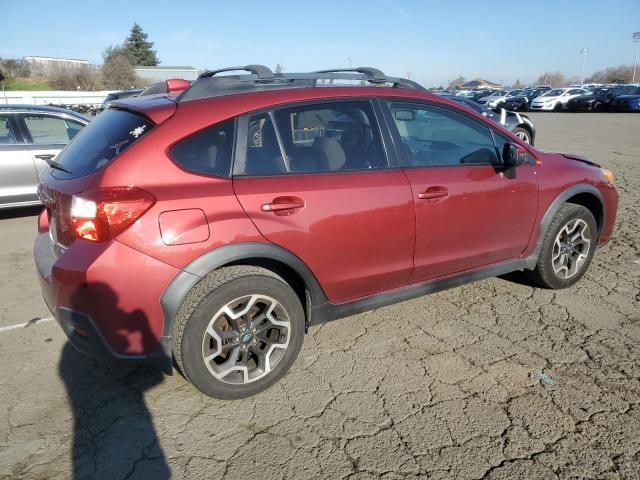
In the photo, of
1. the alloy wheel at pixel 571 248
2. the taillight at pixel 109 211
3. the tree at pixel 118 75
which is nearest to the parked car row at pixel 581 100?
the alloy wheel at pixel 571 248

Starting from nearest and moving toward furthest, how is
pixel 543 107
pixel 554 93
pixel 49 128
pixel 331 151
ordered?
pixel 331 151 → pixel 49 128 → pixel 543 107 → pixel 554 93

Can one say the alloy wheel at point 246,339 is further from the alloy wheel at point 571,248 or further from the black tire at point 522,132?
the black tire at point 522,132

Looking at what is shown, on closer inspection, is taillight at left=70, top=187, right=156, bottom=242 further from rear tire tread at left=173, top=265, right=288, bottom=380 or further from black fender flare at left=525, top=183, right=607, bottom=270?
black fender flare at left=525, top=183, right=607, bottom=270

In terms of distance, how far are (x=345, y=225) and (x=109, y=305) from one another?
4.37ft

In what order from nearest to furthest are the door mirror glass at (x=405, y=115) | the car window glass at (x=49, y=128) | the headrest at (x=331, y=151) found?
the headrest at (x=331, y=151) < the door mirror glass at (x=405, y=115) < the car window glass at (x=49, y=128)

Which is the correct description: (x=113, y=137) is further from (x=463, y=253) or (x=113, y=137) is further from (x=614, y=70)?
(x=614, y=70)

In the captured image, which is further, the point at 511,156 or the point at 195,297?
the point at 511,156

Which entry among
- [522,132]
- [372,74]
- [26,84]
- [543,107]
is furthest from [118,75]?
[372,74]

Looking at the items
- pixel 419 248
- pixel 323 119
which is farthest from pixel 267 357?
pixel 323 119

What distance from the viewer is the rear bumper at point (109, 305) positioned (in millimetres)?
2279

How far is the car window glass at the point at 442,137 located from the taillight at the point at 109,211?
1.74 m

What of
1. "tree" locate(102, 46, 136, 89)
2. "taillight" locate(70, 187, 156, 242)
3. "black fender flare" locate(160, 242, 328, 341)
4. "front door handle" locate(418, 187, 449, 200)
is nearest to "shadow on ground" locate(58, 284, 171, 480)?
"black fender flare" locate(160, 242, 328, 341)

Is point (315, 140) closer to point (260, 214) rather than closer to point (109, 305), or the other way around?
point (260, 214)

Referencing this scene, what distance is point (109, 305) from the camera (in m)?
2.33
